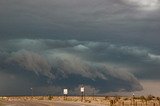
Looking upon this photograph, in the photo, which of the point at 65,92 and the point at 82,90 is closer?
the point at 82,90

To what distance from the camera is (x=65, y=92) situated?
165 metres

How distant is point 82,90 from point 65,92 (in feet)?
68.9

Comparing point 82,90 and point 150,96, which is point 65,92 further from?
point 150,96

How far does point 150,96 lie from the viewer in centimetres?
14788

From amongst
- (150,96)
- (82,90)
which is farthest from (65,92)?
(150,96)

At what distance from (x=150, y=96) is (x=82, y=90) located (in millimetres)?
24354

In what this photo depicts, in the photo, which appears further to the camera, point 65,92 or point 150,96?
point 65,92

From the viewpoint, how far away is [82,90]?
146 m

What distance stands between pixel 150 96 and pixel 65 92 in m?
35.4
